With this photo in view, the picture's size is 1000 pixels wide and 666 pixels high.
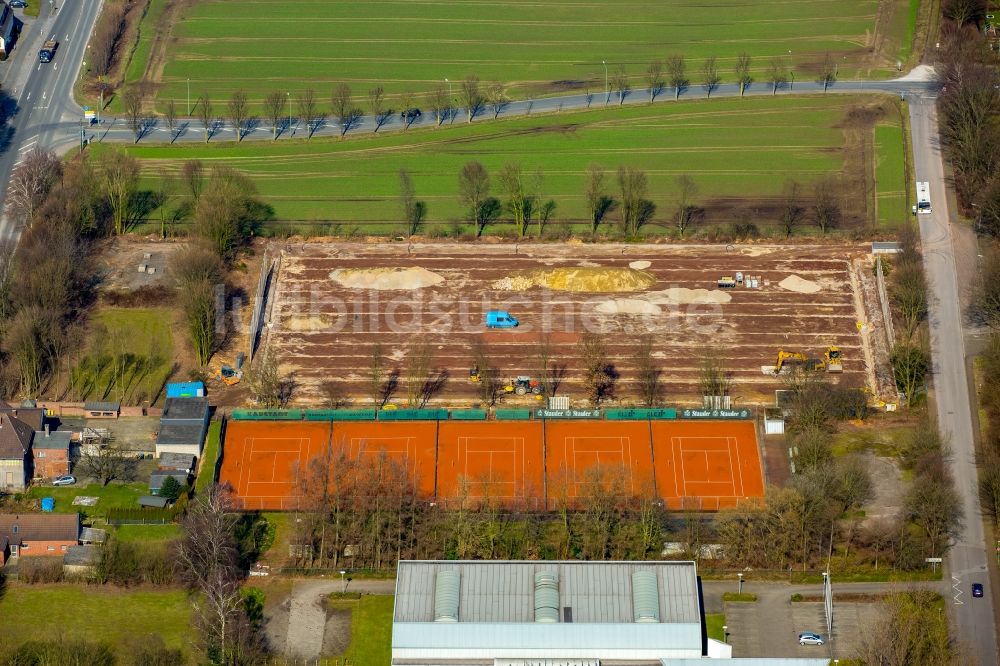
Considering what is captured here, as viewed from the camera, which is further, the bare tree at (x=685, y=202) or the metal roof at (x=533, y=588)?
the bare tree at (x=685, y=202)

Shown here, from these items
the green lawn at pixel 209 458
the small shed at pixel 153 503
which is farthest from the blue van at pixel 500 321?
the small shed at pixel 153 503

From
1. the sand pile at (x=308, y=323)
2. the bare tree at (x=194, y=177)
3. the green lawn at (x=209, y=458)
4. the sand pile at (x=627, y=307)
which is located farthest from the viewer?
the bare tree at (x=194, y=177)

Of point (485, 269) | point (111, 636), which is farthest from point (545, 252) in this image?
point (111, 636)

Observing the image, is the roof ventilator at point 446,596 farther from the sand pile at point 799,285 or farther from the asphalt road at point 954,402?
the sand pile at point 799,285

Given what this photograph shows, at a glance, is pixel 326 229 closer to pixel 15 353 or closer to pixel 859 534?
pixel 15 353

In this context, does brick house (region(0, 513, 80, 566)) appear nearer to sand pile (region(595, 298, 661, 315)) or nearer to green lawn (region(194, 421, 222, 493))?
green lawn (region(194, 421, 222, 493))

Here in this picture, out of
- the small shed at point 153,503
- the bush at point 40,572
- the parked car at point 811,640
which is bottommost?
the parked car at point 811,640

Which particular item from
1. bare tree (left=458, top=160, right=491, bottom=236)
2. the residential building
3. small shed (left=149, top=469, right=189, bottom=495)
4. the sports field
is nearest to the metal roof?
the sports field
